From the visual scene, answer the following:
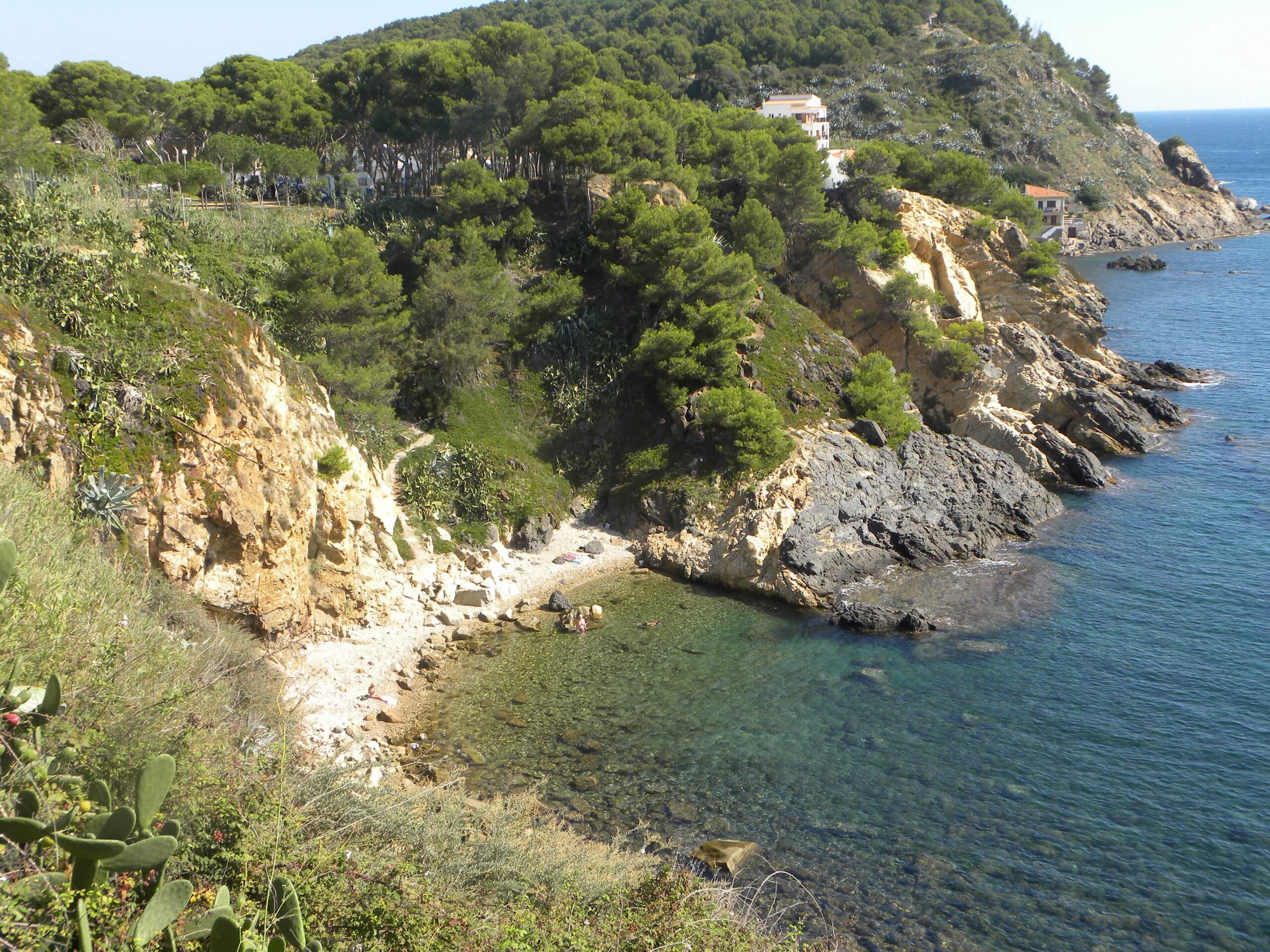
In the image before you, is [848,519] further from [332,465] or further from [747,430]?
[332,465]

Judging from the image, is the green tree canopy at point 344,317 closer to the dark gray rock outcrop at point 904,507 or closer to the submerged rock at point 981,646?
the dark gray rock outcrop at point 904,507

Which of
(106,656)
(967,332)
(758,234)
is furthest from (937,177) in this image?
(106,656)

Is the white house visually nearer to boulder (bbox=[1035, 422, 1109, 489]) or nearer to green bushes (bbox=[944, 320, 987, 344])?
green bushes (bbox=[944, 320, 987, 344])

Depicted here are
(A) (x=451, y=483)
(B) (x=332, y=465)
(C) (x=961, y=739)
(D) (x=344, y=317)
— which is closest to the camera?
(C) (x=961, y=739)

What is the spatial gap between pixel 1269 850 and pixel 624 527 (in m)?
20.7

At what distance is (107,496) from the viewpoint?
58.7ft

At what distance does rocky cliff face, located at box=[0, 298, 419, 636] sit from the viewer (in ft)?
58.3

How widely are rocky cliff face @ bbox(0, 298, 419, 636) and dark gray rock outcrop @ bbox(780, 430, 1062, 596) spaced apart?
1362cm

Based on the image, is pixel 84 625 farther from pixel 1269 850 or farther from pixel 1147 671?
pixel 1147 671

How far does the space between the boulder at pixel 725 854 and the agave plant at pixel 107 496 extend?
13.8 meters

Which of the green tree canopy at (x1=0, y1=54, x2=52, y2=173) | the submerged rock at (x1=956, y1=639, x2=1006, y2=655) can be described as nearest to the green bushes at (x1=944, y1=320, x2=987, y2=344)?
the submerged rock at (x1=956, y1=639, x2=1006, y2=655)

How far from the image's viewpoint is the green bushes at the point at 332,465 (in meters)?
24.6

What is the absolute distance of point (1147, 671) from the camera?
74.9ft

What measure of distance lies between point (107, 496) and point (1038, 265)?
4720 centimetres
